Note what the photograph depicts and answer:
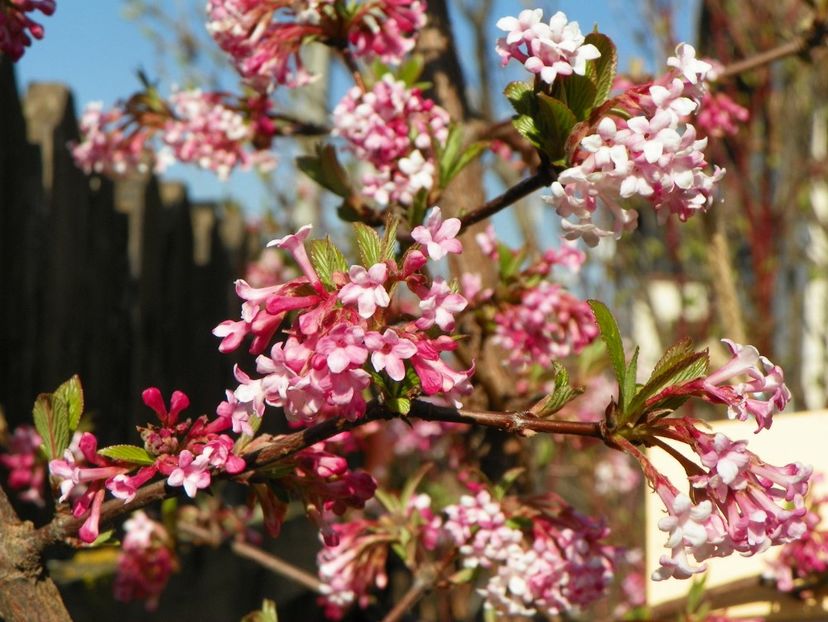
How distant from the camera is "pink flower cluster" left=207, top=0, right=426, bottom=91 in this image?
1580 mm

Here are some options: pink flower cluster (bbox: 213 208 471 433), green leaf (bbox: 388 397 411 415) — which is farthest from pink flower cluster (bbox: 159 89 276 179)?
green leaf (bbox: 388 397 411 415)

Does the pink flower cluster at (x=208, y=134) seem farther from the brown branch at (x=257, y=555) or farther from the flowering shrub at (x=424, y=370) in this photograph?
the brown branch at (x=257, y=555)

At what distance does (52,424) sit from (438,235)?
19.9 inches

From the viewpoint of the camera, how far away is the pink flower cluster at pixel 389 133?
1.52 meters

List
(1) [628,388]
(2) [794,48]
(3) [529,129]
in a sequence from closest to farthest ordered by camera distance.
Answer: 1. (1) [628,388]
2. (3) [529,129]
3. (2) [794,48]

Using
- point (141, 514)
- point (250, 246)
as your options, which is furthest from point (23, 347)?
point (250, 246)

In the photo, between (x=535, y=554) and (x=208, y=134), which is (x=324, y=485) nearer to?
(x=535, y=554)

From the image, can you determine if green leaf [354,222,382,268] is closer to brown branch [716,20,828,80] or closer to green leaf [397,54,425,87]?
green leaf [397,54,425,87]

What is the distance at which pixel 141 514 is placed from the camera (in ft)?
7.38

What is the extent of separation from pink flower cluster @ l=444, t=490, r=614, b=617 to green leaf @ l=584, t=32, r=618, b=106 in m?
0.70

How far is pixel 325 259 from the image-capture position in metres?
0.99

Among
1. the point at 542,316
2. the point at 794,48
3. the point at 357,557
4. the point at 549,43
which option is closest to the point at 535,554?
the point at 357,557

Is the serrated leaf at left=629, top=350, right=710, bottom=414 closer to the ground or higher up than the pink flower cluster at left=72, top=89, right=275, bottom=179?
closer to the ground

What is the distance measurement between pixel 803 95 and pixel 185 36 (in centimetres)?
427
